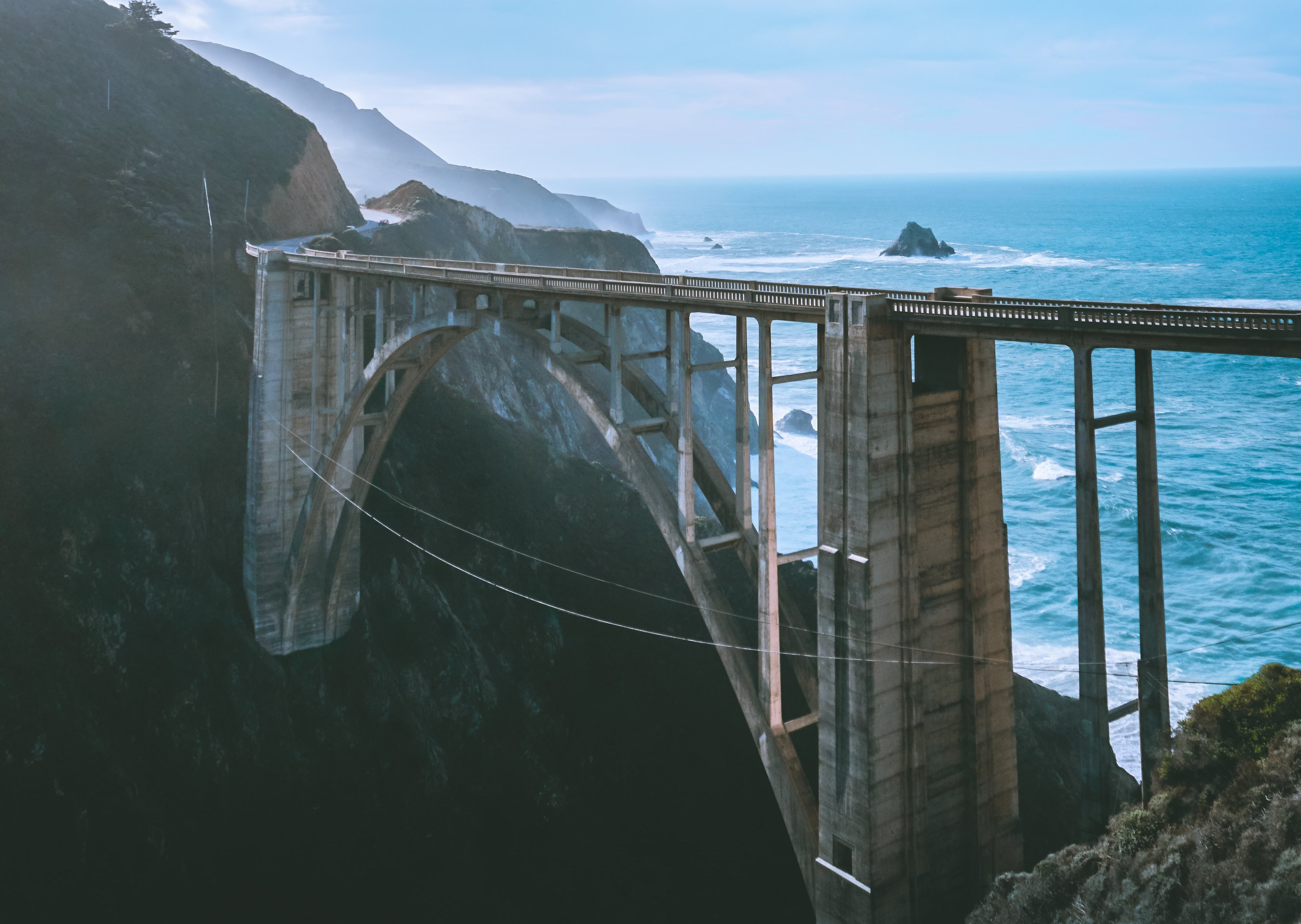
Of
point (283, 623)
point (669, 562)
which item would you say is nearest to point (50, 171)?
point (283, 623)

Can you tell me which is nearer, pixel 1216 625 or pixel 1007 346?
pixel 1216 625

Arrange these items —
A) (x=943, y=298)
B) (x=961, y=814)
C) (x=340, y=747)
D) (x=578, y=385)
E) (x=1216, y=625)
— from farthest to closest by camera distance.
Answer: (x=1216, y=625) → (x=340, y=747) → (x=578, y=385) → (x=961, y=814) → (x=943, y=298)

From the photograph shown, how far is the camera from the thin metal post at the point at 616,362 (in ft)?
72.3

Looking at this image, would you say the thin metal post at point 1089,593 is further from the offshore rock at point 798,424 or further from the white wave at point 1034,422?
the offshore rock at point 798,424

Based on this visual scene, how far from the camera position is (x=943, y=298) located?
17.6 meters

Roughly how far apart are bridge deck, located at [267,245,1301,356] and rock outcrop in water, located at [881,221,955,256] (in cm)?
15450

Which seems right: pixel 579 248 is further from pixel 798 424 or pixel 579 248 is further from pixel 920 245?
pixel 920 245

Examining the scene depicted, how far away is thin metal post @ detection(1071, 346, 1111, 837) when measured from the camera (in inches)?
575

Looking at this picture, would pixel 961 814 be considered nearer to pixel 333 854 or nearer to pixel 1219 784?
pixel 1219 784

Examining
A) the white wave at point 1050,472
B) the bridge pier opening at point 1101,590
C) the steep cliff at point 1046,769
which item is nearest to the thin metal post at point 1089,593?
the bridge pier opening at point 1101,590

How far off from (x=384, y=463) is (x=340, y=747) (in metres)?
12.7

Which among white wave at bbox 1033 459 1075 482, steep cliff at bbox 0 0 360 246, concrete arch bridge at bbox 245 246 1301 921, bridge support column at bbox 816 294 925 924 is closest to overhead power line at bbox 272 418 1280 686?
concrete arch bridge at bbox 245 246 1301 921

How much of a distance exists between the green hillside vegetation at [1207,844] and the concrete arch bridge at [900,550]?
747 mm

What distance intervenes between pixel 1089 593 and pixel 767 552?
564 centimetres
